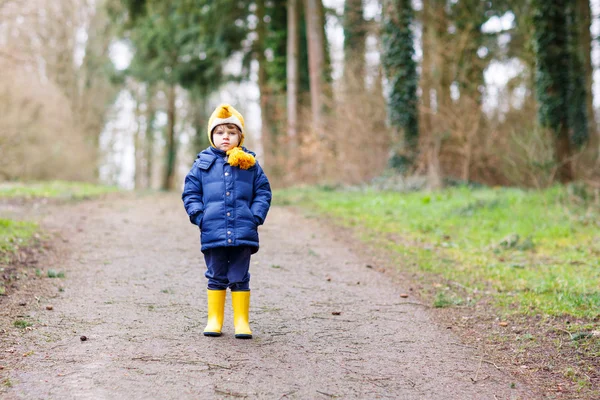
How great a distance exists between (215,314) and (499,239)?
5.62 m

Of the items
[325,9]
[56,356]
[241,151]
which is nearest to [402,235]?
[241,151]

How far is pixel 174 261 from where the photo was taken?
7996 millimetres

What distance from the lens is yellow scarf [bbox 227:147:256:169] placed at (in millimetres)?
4953

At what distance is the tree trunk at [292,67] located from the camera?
838 inches

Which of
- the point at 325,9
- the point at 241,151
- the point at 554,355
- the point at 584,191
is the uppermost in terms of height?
the point at 325,9

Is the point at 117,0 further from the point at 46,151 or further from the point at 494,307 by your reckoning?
the point at 494,307

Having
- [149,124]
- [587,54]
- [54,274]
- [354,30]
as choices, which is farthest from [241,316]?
[149,124]

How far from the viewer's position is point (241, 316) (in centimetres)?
504

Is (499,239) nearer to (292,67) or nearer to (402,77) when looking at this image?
(402,77)

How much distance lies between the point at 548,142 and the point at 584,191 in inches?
42.2

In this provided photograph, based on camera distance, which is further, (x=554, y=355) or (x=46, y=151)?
(x=46, y=151)

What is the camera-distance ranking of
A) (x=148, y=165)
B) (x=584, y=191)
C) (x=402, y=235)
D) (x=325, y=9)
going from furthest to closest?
(x=148, y=165)
(x=325, y=9)
(x=584, y=191)
(x=402, y=235)

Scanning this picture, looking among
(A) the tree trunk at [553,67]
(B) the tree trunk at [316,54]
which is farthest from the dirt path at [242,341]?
(B) the tree trunk at [316,54]

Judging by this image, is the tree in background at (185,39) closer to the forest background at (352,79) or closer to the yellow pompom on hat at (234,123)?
the forest background at (352,79)
